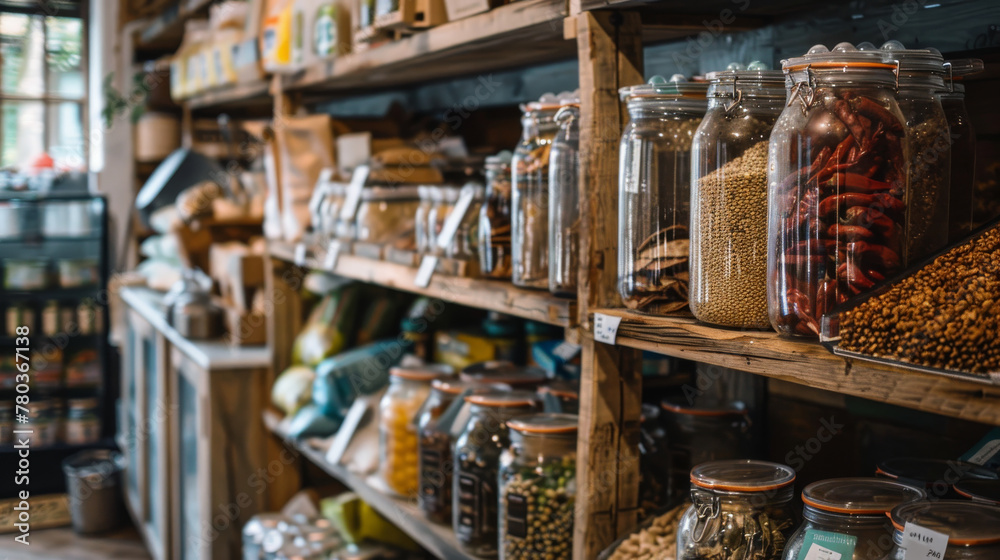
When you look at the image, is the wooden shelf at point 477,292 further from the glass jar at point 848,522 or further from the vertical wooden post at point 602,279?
the glass jar at point 848,522

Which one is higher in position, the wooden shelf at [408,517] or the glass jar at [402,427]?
the glass jar at [402,427]

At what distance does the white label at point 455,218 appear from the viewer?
1.59 m

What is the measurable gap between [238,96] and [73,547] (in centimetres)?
233

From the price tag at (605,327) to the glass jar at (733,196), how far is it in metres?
0.15

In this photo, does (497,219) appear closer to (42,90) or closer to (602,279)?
(602,279)

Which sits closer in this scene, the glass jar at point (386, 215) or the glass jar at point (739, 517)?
the glass jar at point (739, 517)

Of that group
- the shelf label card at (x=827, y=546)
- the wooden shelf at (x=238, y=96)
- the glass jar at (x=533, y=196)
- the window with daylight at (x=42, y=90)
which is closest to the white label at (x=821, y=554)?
the shelf label card at (x=827, y=546)

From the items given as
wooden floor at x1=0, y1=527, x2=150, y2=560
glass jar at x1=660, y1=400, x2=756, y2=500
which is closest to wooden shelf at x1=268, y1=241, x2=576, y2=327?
glass jar at x1=660, y1=400, x2=756, y2=500

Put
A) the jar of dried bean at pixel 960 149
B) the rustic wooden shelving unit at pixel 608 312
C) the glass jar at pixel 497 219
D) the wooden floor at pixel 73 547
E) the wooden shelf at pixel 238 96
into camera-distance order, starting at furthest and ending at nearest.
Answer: the wooden floor at pixel 73 547 → the wooden shelf at pixel 238 96 → the glass jar at pixel 497 219 → the jar of dried bean at pixel 960 149 → the rustic wooden shelving unit at pixel 608 312

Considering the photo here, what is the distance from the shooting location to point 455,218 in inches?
63.0

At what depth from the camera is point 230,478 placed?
2.57m

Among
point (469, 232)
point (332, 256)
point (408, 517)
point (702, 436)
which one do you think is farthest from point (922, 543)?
point (332, 256)

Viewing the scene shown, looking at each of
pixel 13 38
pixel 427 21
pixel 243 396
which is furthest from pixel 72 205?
pixel 427 21

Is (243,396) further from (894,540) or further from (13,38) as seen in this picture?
(13,38)
